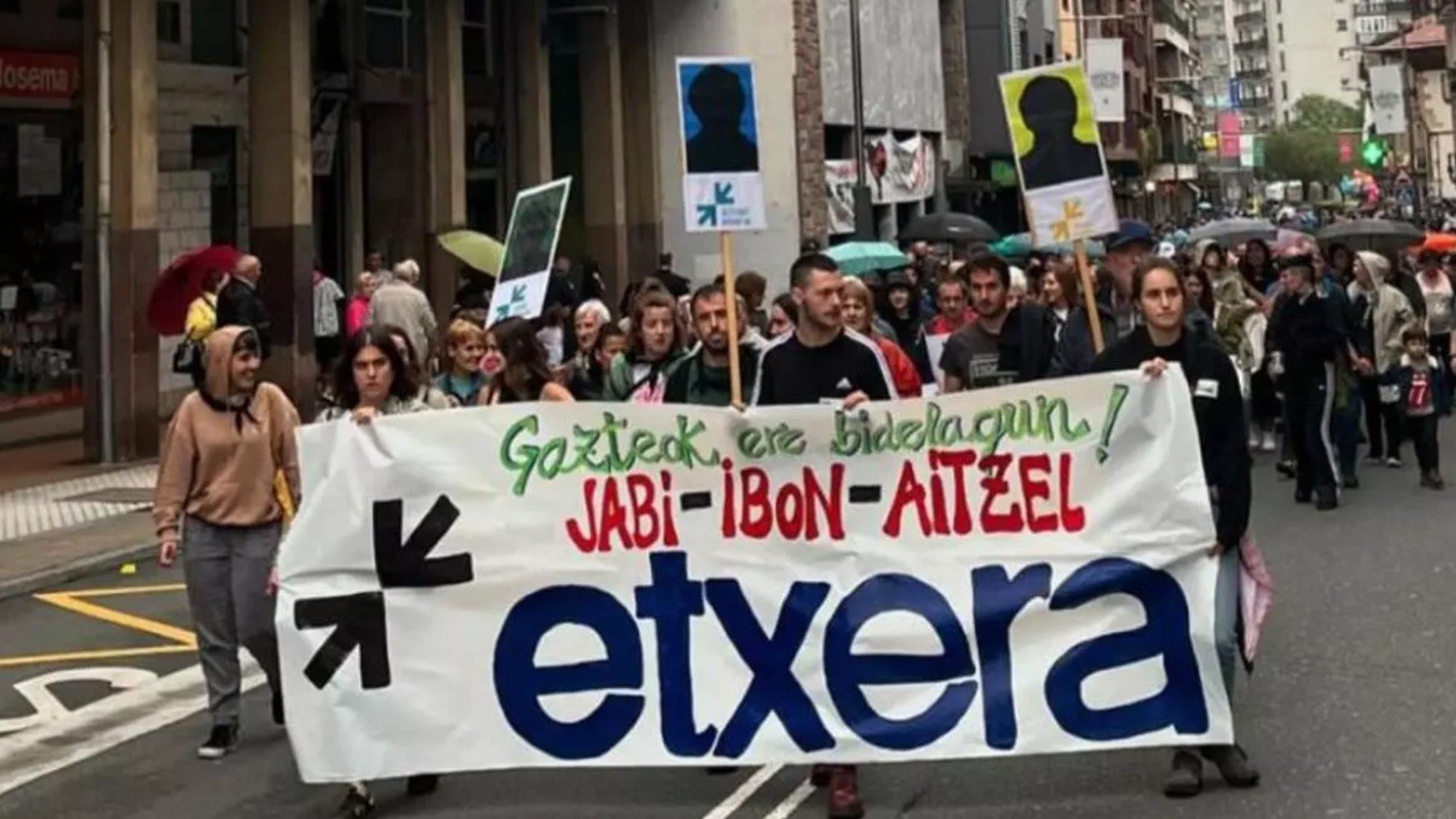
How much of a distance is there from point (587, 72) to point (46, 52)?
1135cm

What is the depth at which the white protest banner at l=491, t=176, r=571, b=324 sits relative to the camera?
1049 centimetres

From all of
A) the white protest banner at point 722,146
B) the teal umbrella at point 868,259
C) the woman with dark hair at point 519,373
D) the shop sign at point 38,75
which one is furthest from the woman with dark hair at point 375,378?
the teal umbrella at point 868,259

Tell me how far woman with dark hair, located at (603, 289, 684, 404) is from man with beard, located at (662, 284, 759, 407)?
14 centimetres

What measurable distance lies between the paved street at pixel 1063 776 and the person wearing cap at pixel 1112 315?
1549 millimetres

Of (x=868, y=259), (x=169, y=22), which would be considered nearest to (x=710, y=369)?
(x=169, y=22)

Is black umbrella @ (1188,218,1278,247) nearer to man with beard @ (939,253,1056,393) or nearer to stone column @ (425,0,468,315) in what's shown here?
stone column @ (425,0,468,315)

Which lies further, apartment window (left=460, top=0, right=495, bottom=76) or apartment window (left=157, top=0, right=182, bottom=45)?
apartment window (left=460, top=0, right=495, bottom=76)

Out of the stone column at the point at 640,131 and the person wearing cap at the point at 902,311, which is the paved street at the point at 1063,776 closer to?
the person wearing cap at the point at 902,311

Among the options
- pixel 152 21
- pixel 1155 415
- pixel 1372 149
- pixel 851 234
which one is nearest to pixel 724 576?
pixel 1155 415

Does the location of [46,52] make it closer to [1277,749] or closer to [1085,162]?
[1085,162]

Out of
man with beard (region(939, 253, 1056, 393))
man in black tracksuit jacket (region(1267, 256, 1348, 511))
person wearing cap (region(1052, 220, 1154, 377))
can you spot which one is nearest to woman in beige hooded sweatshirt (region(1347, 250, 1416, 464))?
man in black tracksuit jacket (region(1267, 256, 1348, 511))

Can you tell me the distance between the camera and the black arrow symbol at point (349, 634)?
666 centimetres

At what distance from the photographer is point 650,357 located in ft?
29.7

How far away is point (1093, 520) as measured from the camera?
671cm
